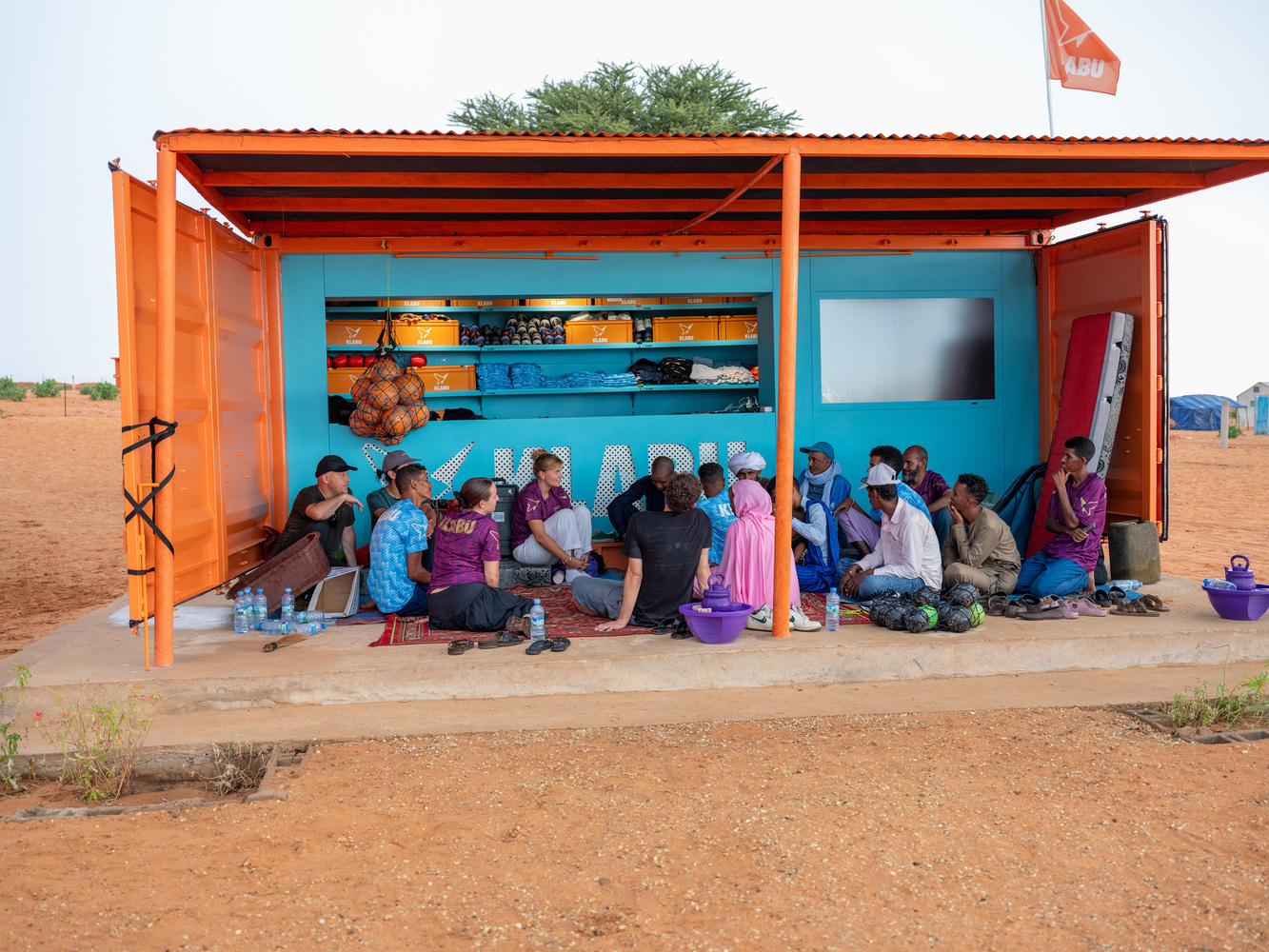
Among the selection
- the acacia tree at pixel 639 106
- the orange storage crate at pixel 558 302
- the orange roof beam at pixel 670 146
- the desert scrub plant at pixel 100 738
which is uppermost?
the acacia tree at pixel 639 106

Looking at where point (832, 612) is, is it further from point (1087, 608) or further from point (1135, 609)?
point (1135, 609)

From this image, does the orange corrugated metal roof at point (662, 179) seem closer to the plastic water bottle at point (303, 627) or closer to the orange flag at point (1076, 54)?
the orange flag at point (1076, 54)

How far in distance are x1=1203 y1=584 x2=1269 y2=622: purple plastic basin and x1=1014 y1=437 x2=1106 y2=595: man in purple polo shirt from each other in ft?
2.78

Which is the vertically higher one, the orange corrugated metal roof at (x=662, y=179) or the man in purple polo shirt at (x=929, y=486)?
the orange corrugated metal roof at (x=662, y=179)

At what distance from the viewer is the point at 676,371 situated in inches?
385

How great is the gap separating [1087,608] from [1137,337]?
2.77 m

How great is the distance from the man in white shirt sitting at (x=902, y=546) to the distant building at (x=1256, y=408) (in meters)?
33.2

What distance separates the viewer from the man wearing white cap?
675cm

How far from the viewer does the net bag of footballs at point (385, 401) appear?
328 inches

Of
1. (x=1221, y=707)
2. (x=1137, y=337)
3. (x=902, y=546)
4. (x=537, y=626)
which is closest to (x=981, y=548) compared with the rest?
(x=902, y=546)

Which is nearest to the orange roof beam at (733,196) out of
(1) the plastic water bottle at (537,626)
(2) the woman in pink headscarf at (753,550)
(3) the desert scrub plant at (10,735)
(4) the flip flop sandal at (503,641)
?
(2) the woman in pink headscarf at (753,550)

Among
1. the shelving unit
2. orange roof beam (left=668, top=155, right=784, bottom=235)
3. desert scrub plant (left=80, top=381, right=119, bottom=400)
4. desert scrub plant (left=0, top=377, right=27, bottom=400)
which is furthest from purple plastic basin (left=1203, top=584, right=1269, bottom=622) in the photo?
desert scrub plant (left=80, top=381, right=119, bottom=400)

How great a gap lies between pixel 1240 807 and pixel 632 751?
274 centimetres

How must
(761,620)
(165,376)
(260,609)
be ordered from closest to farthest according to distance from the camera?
(165,376) < (761,620) < (260,609)
